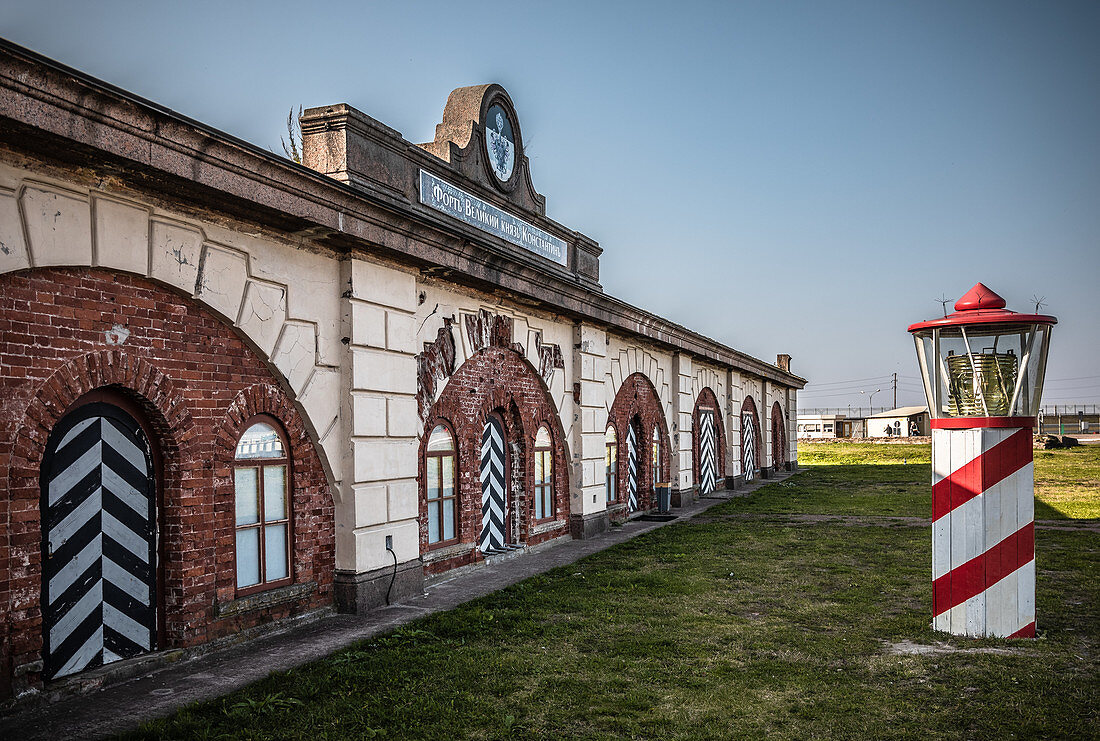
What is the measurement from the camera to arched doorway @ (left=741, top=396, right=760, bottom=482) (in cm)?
2577

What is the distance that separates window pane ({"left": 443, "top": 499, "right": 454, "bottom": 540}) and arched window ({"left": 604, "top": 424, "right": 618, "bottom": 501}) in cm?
564

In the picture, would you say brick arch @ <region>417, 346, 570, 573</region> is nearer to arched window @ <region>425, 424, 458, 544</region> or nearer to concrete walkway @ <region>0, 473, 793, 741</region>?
arched window @ <region>425, 424, 458, 544</region>

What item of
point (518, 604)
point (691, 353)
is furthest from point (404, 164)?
point (691, 353)

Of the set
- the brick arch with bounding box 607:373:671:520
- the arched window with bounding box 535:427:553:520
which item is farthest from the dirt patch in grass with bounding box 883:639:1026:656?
the brick arch with bounding box 607:373:671:520

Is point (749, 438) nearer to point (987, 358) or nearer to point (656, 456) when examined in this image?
point (656, 456)

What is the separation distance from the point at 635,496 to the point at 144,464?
12.0 meters

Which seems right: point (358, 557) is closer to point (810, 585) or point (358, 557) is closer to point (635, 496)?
point (810, 585)

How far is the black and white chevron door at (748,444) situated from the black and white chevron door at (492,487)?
15681 millimetres

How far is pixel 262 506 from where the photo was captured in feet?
22.7

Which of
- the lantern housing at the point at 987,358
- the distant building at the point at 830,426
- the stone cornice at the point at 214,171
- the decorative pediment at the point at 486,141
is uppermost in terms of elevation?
the decorative pediment at the point at 486,141

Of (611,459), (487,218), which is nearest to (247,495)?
(487,218)

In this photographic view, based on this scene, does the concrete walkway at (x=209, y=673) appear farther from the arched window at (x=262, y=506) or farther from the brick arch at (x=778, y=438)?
the brick arch at (x=778, y=438)

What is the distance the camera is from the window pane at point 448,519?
9711 millimetres

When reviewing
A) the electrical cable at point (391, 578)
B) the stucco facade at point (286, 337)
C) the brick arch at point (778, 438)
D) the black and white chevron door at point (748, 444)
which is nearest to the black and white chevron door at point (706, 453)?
the black and white chevron door at point (748, 444)
